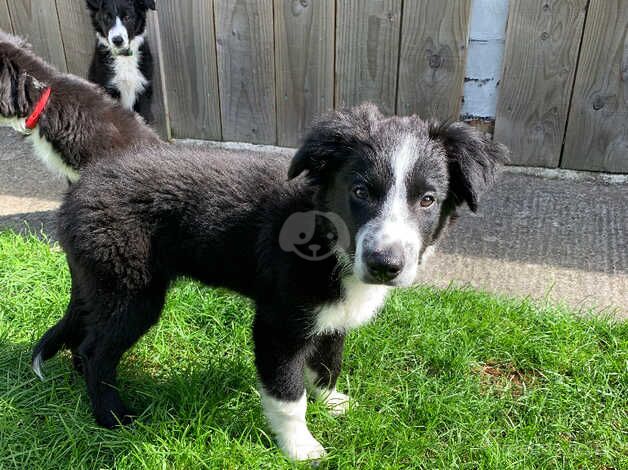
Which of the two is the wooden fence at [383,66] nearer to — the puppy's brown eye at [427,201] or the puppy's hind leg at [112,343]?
the puppy's brown eye at [427,201]

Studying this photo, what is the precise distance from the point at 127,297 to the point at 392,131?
1.24m

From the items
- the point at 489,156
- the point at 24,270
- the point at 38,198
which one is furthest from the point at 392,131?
the point at 38,198

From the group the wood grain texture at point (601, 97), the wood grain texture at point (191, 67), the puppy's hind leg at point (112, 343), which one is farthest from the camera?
the wood grain texture at point (191, 67)

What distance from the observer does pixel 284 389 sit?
243 cm

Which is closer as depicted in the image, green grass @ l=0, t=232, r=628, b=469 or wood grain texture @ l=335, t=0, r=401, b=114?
green grass @ l=0, t=232, r=628, b=469

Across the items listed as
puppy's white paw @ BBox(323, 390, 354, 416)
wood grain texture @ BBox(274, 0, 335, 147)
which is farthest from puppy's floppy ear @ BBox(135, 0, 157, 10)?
puppy's white paw @ BBox(323, 390, 354, 416)

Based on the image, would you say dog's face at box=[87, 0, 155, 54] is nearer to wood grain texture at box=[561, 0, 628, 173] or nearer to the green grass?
the green grass

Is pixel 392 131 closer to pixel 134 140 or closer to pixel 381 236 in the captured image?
pixel 381 236

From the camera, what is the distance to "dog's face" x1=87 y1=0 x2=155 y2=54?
4.98 meters

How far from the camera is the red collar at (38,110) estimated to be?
3.85 meters

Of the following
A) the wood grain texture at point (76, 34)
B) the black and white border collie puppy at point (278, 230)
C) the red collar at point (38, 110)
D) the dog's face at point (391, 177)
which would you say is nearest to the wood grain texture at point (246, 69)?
the wood grain texture at point (76, 34)

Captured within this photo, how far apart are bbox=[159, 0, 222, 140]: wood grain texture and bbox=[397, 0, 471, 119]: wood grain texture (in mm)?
1547

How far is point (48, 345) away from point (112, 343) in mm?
497

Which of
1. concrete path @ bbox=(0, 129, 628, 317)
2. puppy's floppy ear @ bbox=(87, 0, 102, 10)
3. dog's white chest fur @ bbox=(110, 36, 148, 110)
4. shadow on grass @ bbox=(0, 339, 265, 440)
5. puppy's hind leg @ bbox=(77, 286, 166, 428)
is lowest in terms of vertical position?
shadow on grass @ bbox=(0, 339, 265, 440)
